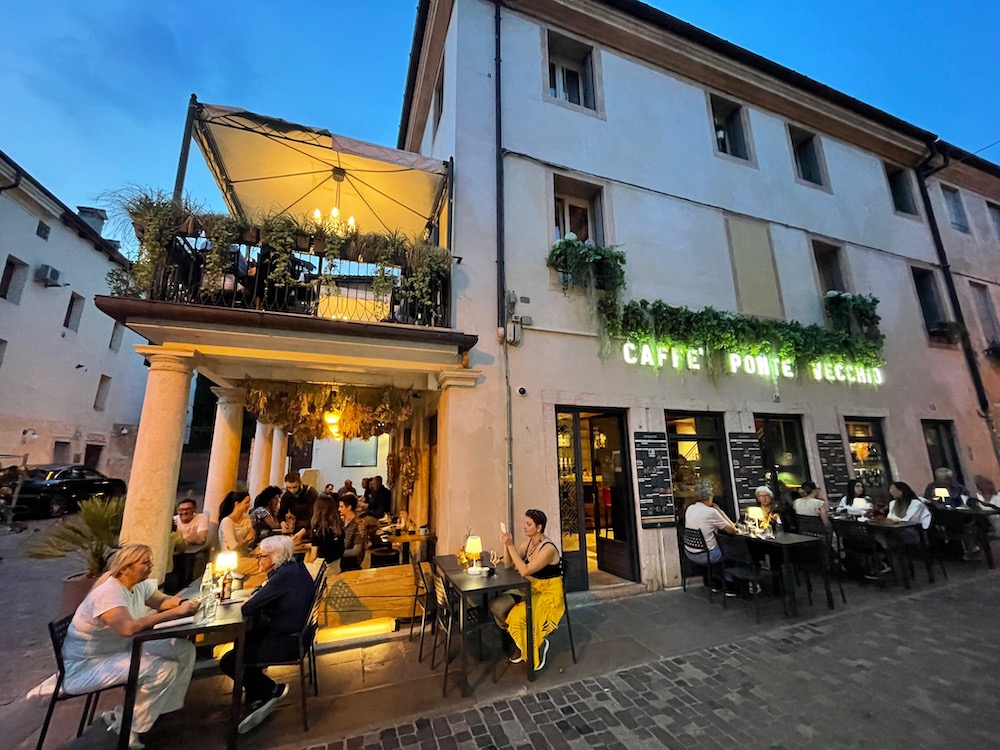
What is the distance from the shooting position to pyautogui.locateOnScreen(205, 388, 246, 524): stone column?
296 inches

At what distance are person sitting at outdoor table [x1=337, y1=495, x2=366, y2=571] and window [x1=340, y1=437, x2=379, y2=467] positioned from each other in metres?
11.2

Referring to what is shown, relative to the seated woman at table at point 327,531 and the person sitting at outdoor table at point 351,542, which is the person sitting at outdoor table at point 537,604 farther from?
the seated woman at table at point 327,531

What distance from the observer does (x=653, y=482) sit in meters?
6.50

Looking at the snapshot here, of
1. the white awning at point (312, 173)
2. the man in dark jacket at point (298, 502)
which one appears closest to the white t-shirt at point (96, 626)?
the man in dark jacket at point (298, 502)

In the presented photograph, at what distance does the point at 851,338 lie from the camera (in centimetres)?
855

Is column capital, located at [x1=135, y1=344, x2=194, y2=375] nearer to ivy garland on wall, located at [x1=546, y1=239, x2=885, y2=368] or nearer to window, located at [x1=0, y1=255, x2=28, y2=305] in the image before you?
ivy garland on wall, located at [x1=546, y1=239, x2=885, y2=368]

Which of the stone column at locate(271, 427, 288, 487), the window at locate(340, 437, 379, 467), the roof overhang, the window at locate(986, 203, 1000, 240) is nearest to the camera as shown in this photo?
the roof overhang

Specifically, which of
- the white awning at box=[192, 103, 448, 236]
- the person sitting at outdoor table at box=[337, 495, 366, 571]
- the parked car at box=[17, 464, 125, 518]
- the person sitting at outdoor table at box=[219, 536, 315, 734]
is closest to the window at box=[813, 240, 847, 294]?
the white awning at box=[192, 103, 448, 236]

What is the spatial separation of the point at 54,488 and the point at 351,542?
492 inches

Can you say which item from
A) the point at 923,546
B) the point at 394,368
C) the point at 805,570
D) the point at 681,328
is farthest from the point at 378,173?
the point at 923,546

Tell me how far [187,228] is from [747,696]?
296 inches

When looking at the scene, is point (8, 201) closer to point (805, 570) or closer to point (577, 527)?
point (577, 527)

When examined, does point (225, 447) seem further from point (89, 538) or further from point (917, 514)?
point (917, 514)

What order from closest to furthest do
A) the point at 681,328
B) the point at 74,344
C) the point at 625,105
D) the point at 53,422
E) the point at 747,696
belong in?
1. the point at 747,696
2. the point at 681,328
3. the point at 625,105
4. the point at 53,422
5. the point at 74,344
